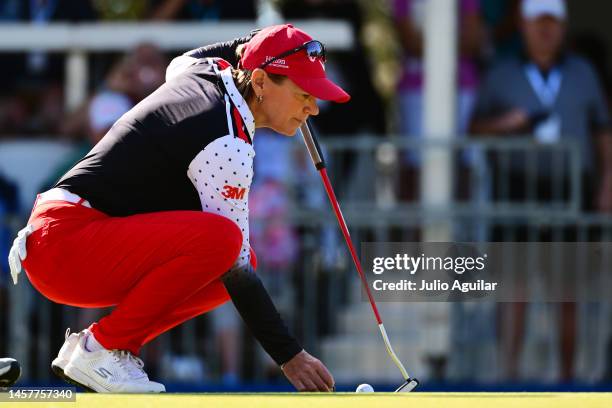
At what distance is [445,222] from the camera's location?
9375 mm

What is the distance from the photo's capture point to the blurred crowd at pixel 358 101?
945 centimetres

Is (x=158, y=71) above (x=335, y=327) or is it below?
above

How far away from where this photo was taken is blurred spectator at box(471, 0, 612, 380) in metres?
9.55

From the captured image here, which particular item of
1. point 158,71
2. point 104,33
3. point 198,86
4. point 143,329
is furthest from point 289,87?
point 104,33

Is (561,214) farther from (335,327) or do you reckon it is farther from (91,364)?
(91,364)

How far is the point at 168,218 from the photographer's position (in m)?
5.41

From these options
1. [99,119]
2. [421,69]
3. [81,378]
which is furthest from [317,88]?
[421,69]

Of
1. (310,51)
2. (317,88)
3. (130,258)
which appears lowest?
(130,258)

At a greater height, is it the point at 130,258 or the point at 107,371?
the point at 130,258

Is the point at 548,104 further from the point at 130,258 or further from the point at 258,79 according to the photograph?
the point at 130,258

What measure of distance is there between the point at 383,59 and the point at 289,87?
38.7 ft

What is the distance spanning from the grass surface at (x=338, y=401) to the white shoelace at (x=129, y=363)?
1.24 feet

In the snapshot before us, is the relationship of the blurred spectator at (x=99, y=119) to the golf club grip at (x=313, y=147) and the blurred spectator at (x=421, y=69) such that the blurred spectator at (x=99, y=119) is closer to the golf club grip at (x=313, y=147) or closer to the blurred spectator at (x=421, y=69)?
the blurred spectator at (x=421, y=69)

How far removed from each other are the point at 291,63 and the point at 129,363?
1309 millimetres
